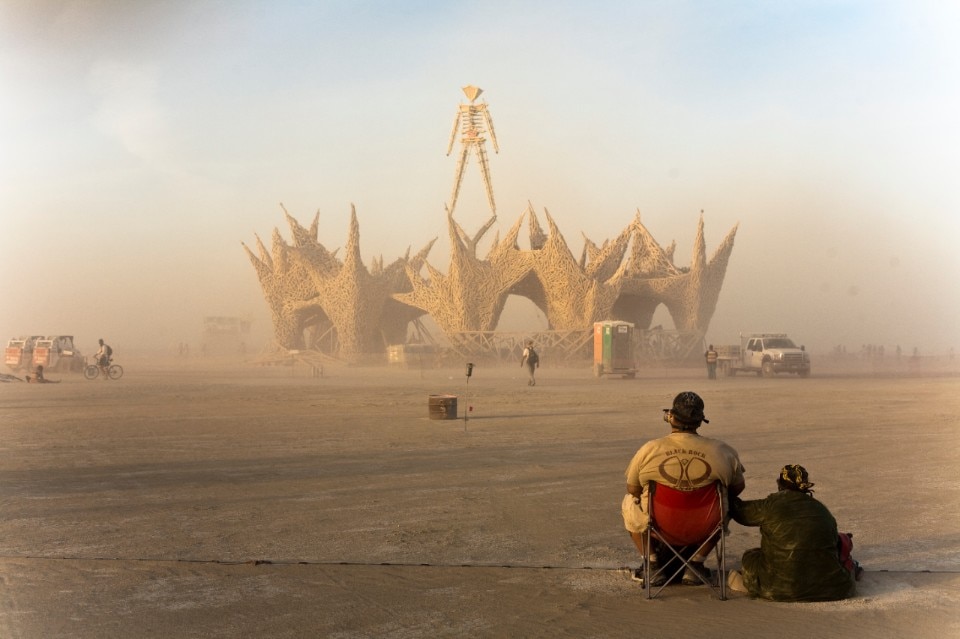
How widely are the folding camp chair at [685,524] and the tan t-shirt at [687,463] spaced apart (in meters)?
0.05

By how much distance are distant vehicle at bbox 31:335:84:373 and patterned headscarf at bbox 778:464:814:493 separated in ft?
121

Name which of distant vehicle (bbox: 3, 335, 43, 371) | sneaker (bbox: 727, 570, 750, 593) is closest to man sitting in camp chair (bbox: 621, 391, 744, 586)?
sneaker (bbox: 727, 570, 750, 593)

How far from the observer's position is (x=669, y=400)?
21.2 meters

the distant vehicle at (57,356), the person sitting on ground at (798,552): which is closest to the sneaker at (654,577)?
the person sitting on ground at (798,552)

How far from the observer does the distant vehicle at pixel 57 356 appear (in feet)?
121

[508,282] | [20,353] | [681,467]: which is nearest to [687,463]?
[681,467]

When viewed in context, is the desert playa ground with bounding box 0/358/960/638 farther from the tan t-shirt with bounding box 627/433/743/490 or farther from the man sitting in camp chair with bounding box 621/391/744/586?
the tan t-shirt with bounding box 627/433/743/490

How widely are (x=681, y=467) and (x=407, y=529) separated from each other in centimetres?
250

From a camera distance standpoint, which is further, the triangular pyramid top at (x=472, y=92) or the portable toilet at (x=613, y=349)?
the triangular pyramid top at (x=472, y=92)

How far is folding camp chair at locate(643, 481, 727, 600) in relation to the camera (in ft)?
16.3

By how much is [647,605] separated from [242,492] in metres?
4.67

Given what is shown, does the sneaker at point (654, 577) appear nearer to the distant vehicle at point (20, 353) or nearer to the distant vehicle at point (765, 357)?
the distant vehicle at point (765, 357)

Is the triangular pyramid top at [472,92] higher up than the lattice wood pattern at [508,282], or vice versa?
the triangular pyramid top at [472,92]

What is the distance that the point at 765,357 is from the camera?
35.3 metres
